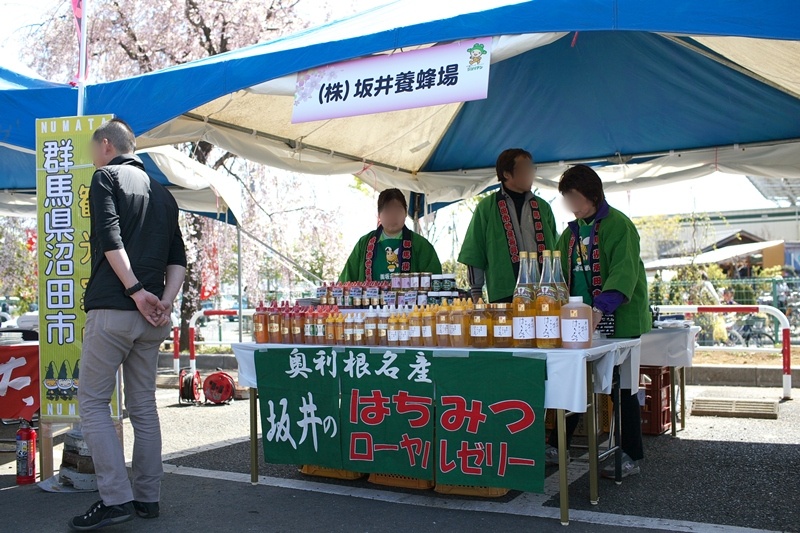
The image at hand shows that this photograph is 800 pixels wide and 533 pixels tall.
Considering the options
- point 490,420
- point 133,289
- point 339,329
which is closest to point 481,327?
point 490,420

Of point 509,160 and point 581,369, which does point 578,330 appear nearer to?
point 581,369

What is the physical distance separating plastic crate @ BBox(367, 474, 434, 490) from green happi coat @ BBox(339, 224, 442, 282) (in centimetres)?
150

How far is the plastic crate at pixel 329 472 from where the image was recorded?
4.34 meters

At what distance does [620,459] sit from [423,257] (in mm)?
1970

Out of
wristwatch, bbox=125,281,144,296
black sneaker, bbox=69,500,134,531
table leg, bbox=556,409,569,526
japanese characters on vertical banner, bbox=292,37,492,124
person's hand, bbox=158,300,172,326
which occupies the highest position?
japanese characters on vertical banner, bbox=292,37,492,124

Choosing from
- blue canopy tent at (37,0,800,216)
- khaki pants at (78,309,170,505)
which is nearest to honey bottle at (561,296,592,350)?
blue canopy tent at (37,0,800,216)

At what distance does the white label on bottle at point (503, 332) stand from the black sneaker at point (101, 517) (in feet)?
6.49

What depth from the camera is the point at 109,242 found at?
344cm

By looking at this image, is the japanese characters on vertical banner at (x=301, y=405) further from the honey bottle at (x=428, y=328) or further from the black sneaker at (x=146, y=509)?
the black sneaker at (x=146, y=509)

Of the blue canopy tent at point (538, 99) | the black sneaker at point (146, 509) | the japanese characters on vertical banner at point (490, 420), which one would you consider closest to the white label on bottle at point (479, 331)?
the japanese characters on vertical banner at point (490, 420)

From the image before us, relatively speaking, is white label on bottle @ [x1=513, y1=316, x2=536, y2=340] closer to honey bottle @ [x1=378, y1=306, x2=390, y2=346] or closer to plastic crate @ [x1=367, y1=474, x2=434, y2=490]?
honey bottle @ [x1=378, y1=306, x2=390, y2=346]

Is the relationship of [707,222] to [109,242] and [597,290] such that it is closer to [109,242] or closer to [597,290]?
[597,290]

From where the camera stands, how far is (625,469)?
426 cm

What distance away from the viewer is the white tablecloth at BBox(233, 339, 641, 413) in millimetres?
3330
